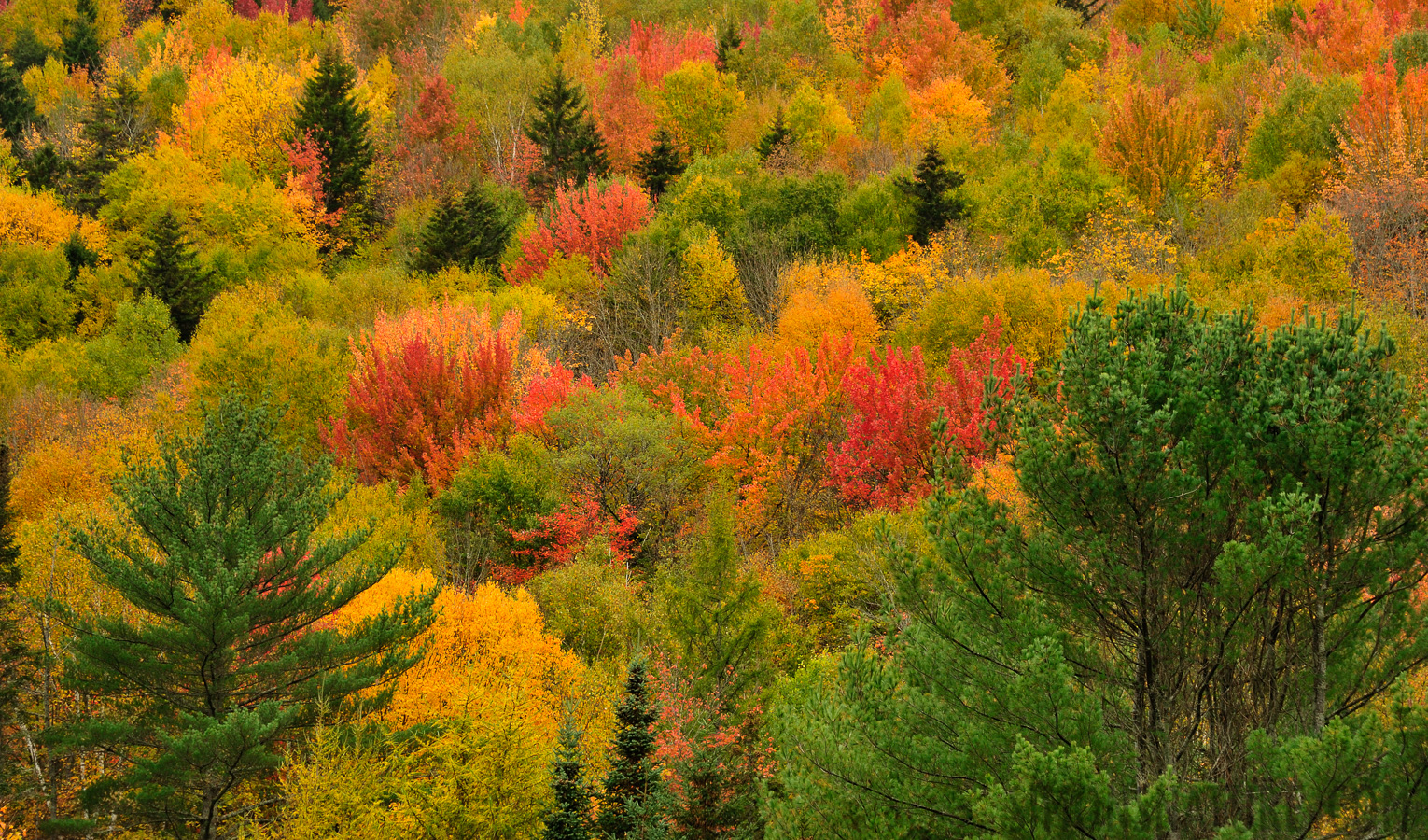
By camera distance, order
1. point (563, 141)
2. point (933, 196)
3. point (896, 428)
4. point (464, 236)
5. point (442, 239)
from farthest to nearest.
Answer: point (563, 141) → point (464, 236) → point (442, 239) → point (933, 196) → point (896, 428)

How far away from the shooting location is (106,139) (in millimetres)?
67312

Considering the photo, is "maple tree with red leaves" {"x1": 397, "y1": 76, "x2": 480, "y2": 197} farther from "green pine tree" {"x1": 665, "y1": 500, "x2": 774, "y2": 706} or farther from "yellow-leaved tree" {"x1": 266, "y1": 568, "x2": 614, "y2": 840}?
"green pine tree" {"x1": 665, "y1": 500, "x2": 774, "y2": 706}

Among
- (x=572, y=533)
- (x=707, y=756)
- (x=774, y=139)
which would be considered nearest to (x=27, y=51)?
(x=774, y=139)

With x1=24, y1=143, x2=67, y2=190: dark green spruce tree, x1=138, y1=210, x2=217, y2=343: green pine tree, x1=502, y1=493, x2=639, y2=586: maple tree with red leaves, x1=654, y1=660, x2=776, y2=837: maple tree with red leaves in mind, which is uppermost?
x1=24, y1=143, x2=67, y2=190: dark green spruce tree

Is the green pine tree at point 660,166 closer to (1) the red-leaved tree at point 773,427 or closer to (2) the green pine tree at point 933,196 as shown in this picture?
(2) the green pine tree at point 933,196

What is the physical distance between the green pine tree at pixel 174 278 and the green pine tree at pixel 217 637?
30852 mm

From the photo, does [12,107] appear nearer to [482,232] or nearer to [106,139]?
[106,139]

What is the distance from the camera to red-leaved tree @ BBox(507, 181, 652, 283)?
55969 millimetres

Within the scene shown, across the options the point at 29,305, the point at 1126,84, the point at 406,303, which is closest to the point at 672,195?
the point at 406,303

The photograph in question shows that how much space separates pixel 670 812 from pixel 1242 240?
110 ft

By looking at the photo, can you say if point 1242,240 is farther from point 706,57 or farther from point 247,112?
point 247,112

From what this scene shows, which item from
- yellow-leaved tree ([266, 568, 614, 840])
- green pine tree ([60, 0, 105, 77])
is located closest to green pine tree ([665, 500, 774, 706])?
yellow-leaved tree ([266, 568, 614, 840])

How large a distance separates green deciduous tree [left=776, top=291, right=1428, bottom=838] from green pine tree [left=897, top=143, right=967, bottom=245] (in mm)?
37225

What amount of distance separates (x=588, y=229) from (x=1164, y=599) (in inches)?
1780
